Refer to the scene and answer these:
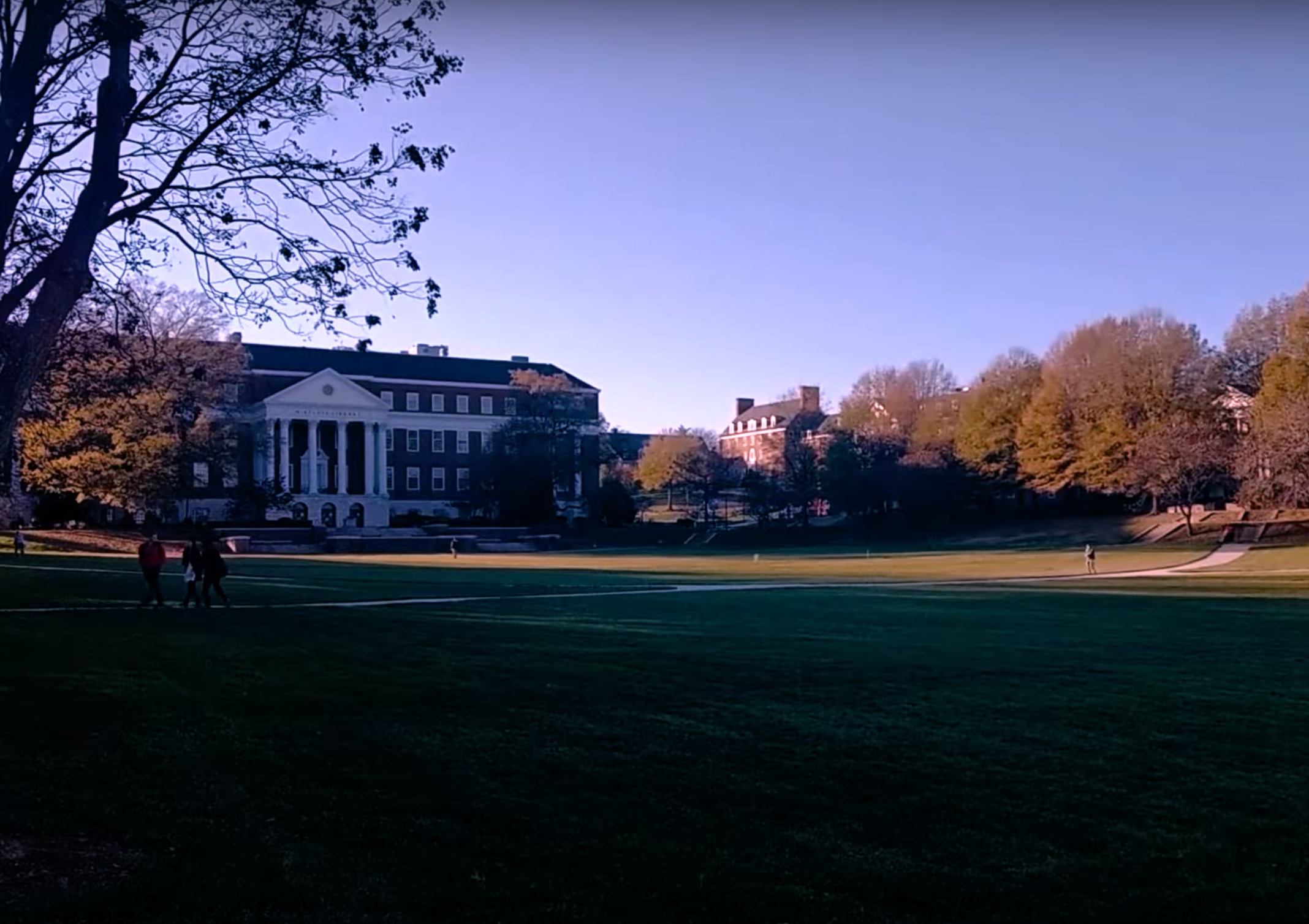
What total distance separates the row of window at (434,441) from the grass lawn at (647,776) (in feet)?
284

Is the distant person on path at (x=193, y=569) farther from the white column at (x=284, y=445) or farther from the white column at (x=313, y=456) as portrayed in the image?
the white column at (x=313, y=456)

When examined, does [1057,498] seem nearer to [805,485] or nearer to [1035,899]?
[805,485]

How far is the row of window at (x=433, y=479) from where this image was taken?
10656 cm

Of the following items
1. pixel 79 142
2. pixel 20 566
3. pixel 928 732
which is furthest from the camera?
pixel 20 566

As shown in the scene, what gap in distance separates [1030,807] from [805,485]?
89.3m

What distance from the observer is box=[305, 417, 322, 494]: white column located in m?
94.9

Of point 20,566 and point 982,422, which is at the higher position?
point 982,422

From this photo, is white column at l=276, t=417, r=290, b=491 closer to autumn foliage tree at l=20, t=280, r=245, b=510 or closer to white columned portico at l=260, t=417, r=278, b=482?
white columned portico at l=260, t=417, r=278, b=482

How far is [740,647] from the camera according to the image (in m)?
18.5

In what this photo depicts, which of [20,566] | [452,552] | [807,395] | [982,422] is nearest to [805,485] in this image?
[982,422]

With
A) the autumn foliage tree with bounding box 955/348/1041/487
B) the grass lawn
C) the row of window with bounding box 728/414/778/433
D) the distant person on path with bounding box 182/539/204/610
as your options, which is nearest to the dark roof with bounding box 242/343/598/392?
the autumn foliage tree with bounding box 955/348/1041/487

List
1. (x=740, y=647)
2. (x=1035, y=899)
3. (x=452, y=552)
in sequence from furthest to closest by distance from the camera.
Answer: (x=452, y=552), (x=740, y=647), (x=1035, y=899)

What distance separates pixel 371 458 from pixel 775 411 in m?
77.3

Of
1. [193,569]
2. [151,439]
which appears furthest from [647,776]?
[151,439]
